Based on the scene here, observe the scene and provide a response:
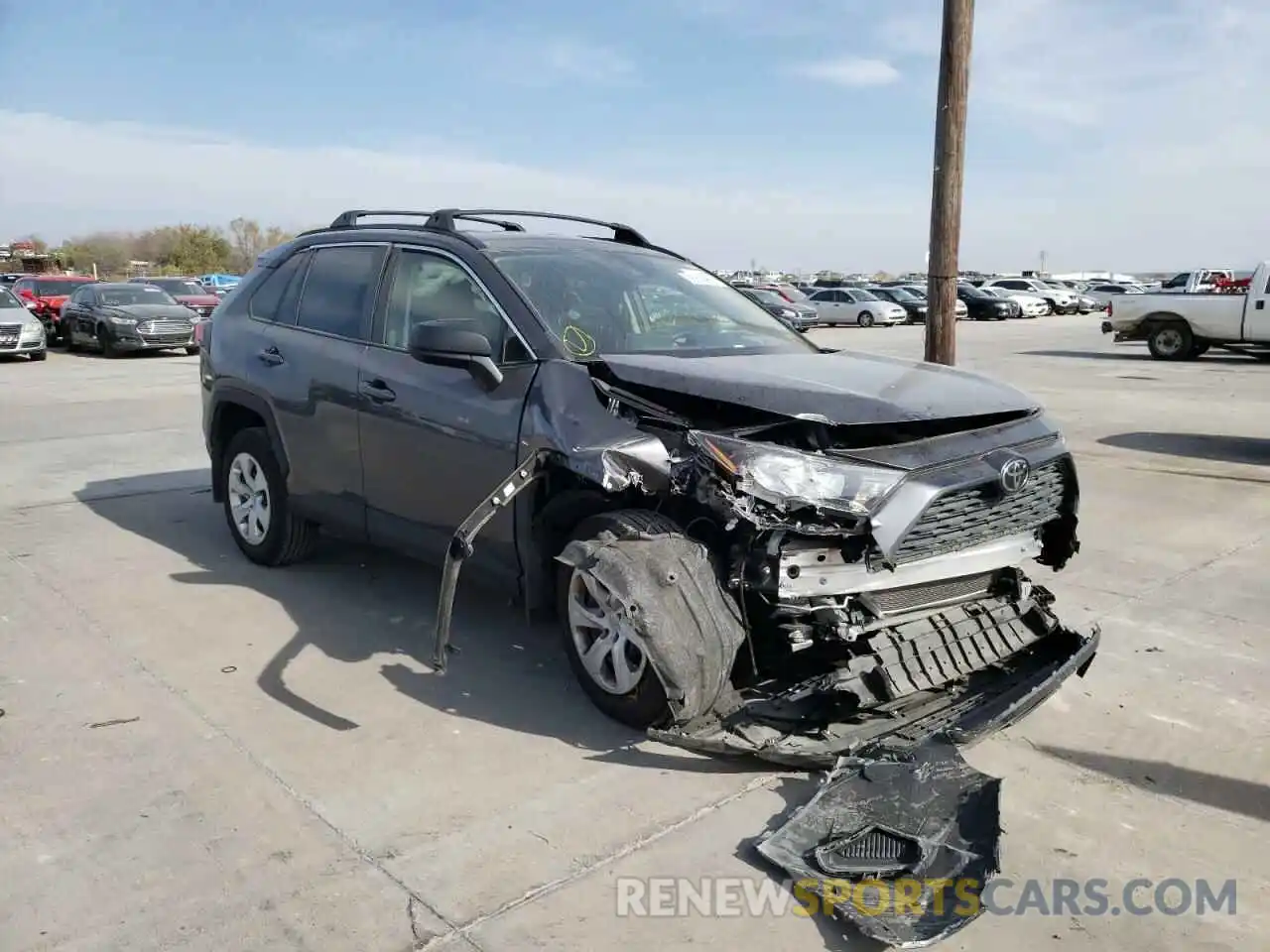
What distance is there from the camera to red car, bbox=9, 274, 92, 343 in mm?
25125

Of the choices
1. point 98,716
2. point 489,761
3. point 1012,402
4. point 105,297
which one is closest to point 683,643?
point 489,761

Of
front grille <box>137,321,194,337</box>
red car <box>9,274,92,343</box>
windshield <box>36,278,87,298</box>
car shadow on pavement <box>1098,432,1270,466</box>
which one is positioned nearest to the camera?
car shadow on pavement <box>1098,432,1270,466</box>

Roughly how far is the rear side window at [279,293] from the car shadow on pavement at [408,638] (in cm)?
141

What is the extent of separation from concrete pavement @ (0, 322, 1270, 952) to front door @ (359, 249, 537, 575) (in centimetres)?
60

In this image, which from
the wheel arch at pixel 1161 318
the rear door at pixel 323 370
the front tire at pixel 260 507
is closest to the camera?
the rear door at pixel 323 370

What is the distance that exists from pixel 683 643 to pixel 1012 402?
65.1 inches

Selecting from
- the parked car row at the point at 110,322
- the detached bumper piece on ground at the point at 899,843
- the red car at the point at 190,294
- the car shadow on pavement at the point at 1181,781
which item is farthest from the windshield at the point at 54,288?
the car shadow on pavement at the point at 1181,781

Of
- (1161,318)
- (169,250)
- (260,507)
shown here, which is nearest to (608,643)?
(260,507)

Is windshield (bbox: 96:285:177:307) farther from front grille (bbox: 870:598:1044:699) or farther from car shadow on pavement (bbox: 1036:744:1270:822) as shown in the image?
car shadow on pavement (bbox: 1036:744:1270:822)

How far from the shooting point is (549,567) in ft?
13.6

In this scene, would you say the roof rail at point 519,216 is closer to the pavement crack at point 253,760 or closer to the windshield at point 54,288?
the pavement crack at point 253,760

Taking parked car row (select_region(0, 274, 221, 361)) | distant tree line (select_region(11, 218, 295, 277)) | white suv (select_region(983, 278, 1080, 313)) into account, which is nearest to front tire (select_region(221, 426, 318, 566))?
parked car row (select_region(0, 274, 221, 361))

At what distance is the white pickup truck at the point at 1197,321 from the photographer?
19.2 metres

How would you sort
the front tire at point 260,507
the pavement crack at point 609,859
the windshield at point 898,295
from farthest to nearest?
1. the windshield at point 898,295
2. the front tire at point 260,507
3. the pavement crack at point 609,859
